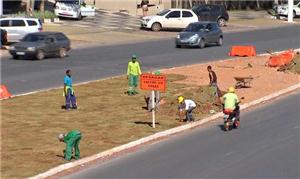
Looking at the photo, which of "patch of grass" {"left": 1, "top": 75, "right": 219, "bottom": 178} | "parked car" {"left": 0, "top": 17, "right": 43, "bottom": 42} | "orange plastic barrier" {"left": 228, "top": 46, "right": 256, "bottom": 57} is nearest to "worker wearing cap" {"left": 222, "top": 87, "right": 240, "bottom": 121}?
"patch of grass" {"left": 1, "top": 75, "right": 219, "bottom": 178}

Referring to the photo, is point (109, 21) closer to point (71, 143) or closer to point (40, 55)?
point (40, 55)

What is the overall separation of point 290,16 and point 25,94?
51.0 meters

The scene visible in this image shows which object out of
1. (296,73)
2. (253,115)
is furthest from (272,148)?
(296,73)

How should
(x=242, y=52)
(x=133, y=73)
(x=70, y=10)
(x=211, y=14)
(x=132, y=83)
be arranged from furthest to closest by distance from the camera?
(x=211, y=14), (x=70, y=10), (x=242, y=52), (x=132, y=83), (x=133, y=73)

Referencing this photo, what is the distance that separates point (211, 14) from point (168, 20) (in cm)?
666

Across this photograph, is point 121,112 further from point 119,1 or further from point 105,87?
point 119,1

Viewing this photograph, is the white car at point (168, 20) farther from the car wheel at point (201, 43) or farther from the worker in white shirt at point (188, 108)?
the worker in white shirt at point (188, 108)

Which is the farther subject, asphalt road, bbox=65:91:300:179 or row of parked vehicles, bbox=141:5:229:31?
row of parked vehicles, bbox=141:5:229:31

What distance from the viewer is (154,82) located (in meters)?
20.0

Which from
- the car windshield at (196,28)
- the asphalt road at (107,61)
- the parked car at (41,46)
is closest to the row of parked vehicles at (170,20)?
the asphalt road at (107,61)

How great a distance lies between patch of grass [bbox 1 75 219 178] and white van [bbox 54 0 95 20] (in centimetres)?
3173

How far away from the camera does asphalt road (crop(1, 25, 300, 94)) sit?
29484 millimetres

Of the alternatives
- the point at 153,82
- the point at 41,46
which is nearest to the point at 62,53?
the point at 41,46

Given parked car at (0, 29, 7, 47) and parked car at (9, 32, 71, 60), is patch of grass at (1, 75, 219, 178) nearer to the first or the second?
parked car at (9, 32, 71, 60)
